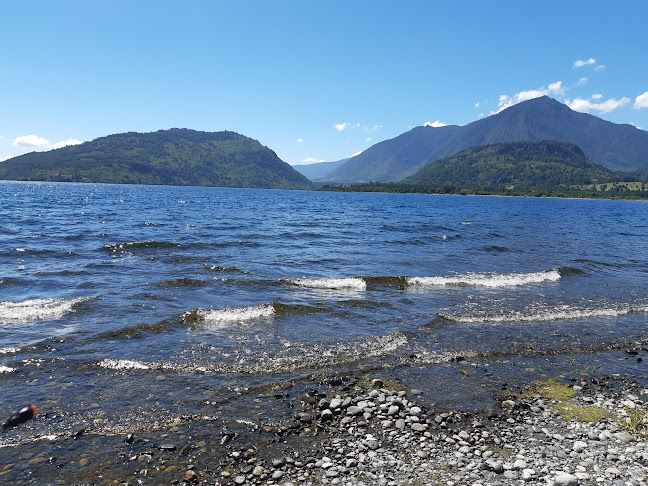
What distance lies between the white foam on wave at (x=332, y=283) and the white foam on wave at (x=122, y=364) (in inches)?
477

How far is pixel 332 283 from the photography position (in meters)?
23.6

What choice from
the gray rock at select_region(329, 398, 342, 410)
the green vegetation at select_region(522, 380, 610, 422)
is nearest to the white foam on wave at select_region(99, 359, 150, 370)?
the gray rock at select_region(329, 398, 342, 410)

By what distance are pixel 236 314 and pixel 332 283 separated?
7776 mm

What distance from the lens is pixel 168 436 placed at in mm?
8336

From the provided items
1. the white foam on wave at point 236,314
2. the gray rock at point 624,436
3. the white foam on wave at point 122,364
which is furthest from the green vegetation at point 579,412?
the white foam on wave at point 122,364

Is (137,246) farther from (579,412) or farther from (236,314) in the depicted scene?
(579,412)

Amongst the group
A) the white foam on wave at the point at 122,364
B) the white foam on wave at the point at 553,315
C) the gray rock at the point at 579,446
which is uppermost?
the white foam on wave at the point at 122,364

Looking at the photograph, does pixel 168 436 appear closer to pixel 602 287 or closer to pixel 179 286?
pixel 179 286

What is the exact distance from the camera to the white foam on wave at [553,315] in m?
17.6

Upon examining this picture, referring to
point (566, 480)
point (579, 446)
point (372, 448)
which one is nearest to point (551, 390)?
point (579, 446)

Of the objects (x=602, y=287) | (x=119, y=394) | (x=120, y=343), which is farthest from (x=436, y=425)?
(x=602, y=287)

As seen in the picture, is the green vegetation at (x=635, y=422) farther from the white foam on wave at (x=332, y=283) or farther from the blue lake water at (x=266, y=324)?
the white foam on wave at (x=332, y=283)

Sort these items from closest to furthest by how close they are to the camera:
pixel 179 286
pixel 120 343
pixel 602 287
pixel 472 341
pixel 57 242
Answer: pixel 120 343
pixel 472 341
pixel 179 286
pixel 602 287
pixel 57 242

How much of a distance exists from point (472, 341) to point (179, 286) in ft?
52.4
